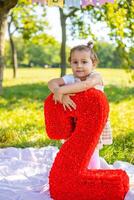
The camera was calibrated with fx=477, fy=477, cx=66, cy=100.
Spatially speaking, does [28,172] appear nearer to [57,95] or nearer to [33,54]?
[57,95]

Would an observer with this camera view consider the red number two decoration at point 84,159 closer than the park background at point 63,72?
Yes

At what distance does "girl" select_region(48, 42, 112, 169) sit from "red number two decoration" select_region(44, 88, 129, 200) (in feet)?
0.24

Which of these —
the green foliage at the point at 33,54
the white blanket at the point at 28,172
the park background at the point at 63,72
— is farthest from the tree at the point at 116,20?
the green foliage at the point at 33,54

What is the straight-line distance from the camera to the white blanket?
4699mm

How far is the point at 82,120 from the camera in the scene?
14.7 feet

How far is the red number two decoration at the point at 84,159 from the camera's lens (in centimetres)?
442

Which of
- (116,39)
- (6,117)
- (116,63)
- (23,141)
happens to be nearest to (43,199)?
(23,141)

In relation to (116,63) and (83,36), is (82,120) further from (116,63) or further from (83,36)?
(116,63)

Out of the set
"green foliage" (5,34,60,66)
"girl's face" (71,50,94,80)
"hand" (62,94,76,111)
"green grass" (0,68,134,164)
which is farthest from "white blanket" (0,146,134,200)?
"green foliage" (5,34,60,66)

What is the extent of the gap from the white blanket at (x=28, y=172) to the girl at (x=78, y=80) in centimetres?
73

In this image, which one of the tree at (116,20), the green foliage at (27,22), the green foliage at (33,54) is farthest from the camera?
the green foliage at (33,54)

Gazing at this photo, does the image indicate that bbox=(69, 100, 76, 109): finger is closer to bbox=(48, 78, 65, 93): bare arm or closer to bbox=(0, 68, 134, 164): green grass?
bbox=(48, 78, 65, 93): bare arm

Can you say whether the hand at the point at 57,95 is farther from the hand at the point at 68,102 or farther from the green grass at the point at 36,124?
the green grass at the point at 36,124

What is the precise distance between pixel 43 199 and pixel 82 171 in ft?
1.61
